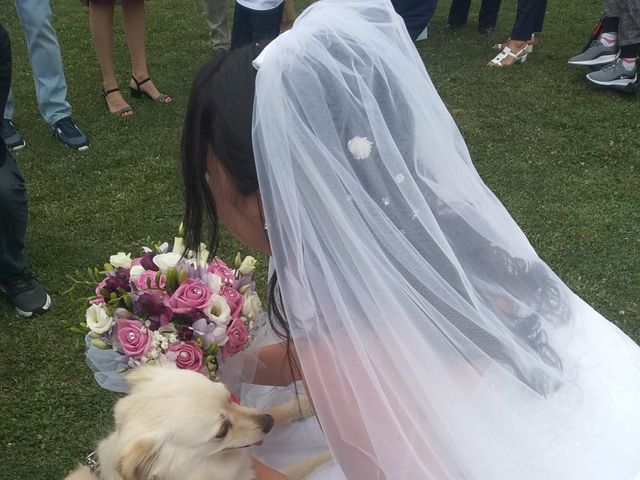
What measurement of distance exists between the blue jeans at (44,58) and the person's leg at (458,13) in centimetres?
416

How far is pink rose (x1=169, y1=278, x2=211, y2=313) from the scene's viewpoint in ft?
6.28

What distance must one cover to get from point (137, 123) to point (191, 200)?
12.3 feet

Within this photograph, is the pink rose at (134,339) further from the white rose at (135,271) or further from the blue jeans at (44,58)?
the blue jeans at (44,58)

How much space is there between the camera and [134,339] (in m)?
1.88

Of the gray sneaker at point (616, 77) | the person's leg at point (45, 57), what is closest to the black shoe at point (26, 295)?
the person's leg at point (45, 57)

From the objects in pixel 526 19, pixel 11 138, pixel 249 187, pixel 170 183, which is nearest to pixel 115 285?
pixel 249 187

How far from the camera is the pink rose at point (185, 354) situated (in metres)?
1.91

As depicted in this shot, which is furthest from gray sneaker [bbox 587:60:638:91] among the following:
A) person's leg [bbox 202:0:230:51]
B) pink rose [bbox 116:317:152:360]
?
pink rose [bbox 116:317:152:360]

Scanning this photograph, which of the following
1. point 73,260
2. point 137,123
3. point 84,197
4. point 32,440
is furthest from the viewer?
Answer: point 137,123

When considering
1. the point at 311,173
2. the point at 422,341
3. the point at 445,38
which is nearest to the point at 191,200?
the point at 311,173

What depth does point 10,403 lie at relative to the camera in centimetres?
287

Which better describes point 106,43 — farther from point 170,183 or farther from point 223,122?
point 223,122

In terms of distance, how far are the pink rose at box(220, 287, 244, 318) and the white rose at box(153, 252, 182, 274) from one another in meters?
0.17

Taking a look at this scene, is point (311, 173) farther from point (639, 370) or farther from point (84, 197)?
point (84, 197)
